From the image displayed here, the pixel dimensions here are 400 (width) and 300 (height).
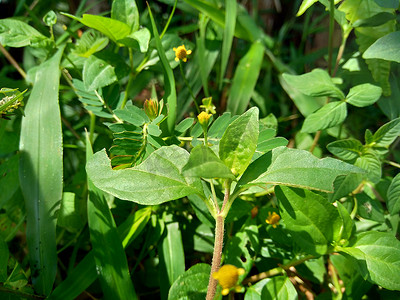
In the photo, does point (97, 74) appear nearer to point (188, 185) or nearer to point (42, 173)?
point (42, 173)

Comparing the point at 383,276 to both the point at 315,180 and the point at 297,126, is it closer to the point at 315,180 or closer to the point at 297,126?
the point at 315,180

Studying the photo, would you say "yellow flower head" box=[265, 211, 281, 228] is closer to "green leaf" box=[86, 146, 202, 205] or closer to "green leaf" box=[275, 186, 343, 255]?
"green leaf" box=[275, 186, 343, 255]

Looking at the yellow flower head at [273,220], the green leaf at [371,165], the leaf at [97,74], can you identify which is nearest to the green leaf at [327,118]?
the green leaf at [371,165]

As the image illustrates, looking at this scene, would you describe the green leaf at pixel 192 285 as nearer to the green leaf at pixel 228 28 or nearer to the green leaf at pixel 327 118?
the green leaf at pixel 327 118

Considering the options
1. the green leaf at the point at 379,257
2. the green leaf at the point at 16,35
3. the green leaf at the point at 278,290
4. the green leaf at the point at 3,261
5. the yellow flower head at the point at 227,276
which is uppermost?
the green leaf at the point at 16,35

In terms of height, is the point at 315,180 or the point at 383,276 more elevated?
the point at 315,180

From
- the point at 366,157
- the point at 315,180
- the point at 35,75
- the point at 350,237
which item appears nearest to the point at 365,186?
the point at 366,157

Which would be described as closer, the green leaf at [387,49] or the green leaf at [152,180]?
the green leaf at [152,180]
